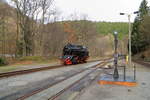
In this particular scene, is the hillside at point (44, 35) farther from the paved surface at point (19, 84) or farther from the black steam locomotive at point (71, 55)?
the paved surface at point (19, 84)

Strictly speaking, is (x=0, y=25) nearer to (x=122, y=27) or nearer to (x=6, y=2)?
(x=6, y=2)

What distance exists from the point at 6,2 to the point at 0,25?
18.4 feet

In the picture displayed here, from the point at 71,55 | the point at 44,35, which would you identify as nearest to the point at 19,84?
the point at 71,55

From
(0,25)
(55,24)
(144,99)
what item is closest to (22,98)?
(144,99)

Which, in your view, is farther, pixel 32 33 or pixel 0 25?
pixel 32 33

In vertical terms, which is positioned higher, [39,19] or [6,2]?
→ [6,2]

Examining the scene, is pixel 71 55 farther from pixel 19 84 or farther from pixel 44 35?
pixel 44 35

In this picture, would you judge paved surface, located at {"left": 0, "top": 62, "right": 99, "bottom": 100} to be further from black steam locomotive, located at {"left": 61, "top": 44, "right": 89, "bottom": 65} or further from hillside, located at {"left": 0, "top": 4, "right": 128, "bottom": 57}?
hillside, located at {"left": 0, "top": 4, "right": 128, "bottom": 57}

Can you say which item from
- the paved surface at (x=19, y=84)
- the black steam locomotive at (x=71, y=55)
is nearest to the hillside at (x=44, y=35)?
the black steam locomotive at (x=71, y=55)

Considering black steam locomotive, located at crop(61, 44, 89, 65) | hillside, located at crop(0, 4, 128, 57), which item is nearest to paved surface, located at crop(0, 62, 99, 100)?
black steam locomotive, located at crop(61, 44, 89, 65)

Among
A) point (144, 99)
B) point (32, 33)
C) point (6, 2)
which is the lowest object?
point (144, 99)

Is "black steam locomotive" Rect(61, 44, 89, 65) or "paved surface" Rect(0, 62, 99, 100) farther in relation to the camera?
"black steam locomotive" Rect(61, 44, 89, 65)

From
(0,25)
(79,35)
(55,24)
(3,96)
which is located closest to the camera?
(3,96)

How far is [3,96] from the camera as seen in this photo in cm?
789
